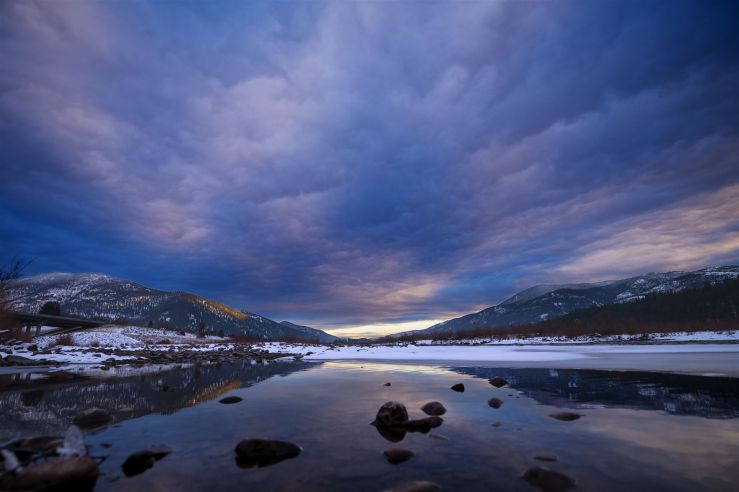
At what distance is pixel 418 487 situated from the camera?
544 cm

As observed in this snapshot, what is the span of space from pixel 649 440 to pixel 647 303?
212 meters

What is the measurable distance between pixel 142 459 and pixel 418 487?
543cm

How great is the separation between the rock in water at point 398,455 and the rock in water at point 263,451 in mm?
1938

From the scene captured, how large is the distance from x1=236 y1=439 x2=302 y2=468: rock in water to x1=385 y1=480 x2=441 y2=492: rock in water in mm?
2778

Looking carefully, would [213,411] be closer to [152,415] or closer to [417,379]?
[152,415]

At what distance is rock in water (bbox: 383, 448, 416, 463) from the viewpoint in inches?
272

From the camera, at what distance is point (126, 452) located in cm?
745

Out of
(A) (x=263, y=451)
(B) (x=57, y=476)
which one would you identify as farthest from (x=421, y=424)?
(B) (x=57, y=476)

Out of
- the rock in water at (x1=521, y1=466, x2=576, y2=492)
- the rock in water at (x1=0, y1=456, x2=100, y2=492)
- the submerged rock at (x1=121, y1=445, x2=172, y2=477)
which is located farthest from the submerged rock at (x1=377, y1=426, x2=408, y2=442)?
the rock in water at (x1=0, y1=456, x2=100, y2=492)

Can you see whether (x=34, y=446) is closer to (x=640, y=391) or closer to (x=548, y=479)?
(x=548, y=479)

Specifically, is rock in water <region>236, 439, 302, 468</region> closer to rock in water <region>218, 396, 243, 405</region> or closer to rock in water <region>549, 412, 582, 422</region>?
rock in water <region>218, 396, 243, 405</region>

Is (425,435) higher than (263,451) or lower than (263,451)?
lower

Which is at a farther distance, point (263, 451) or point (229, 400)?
point (229, 400)

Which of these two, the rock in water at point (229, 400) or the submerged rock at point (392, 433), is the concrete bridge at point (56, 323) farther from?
the submerged rock at point (392, 433)
